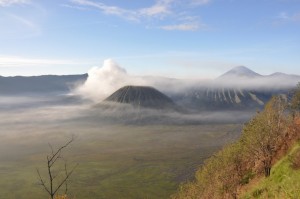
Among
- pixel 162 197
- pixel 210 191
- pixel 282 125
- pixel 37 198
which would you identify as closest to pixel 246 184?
pixel 210 191

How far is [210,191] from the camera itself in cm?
7475

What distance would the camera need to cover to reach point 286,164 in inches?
2247

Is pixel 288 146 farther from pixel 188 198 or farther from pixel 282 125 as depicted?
pixel 188 198

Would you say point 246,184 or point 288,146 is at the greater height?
point 288,146

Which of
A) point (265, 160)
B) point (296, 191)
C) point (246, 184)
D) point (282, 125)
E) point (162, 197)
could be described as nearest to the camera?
point (296, 191)

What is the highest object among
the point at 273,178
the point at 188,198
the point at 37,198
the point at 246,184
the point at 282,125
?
the point at 282,125

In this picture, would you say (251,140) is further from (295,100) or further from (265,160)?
(295,100)

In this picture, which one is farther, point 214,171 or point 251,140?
point 214,171

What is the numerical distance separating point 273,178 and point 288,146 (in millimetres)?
19998

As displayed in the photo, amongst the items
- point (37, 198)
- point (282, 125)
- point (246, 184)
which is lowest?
point (37, 198)

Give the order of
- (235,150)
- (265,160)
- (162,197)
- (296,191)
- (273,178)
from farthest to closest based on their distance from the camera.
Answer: (162,197), (235,150), (265,160), (273,178), (296,191)

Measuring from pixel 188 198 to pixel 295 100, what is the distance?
175 ft

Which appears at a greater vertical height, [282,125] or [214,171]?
[282,125]

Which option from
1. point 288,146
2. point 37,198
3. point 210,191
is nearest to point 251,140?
point 288,146
